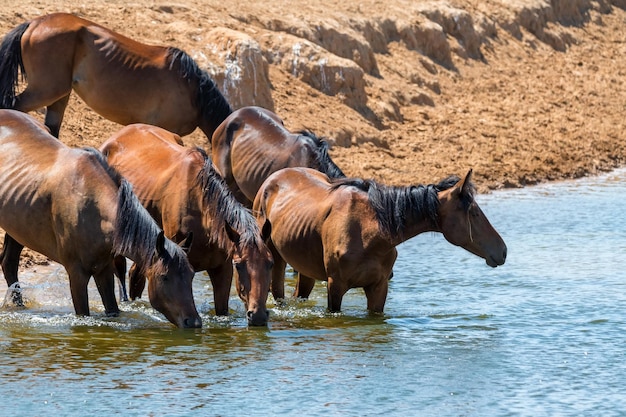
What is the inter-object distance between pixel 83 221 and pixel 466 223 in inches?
120

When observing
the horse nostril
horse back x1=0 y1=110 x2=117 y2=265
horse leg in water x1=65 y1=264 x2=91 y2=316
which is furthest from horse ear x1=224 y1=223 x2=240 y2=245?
horse leg in water x1=65 y1=264 x2=91 y2=316

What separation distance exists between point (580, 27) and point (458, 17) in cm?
509

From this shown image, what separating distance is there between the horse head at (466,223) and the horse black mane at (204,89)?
4055mm

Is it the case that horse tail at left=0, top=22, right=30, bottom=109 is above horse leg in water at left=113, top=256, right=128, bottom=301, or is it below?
above

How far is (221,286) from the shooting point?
1005 cm

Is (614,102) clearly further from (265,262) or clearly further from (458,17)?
(265,262)

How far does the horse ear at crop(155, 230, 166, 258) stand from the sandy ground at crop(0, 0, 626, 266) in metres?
7.18

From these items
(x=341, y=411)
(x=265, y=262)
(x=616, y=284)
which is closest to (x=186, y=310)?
(x=265, y=262)

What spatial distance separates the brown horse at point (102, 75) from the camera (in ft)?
42.4

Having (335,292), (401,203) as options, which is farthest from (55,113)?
(401,203)

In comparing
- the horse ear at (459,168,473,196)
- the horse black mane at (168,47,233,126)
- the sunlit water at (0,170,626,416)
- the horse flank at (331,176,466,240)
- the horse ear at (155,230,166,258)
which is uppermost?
the horse black mane at (168,47,233,126)

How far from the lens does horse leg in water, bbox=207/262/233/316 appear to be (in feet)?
32.8

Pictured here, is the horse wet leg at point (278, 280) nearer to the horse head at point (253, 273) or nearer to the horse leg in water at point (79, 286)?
the horse head at point (253, 273)

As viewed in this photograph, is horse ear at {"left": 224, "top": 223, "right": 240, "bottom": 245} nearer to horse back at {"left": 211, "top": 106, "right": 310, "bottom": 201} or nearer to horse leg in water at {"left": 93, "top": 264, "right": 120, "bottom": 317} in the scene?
horse leg in water at {"left": 93, "top": 264, "right": 120, "bottom": 317}
